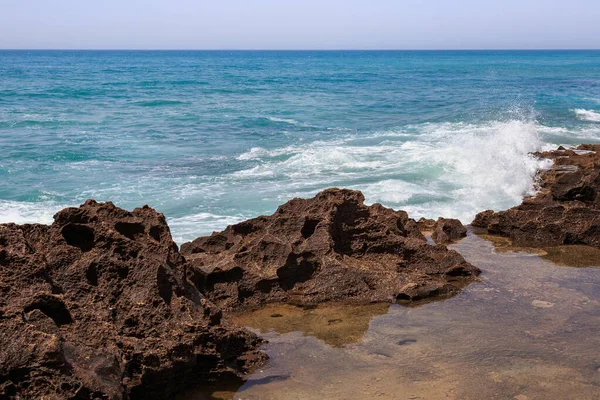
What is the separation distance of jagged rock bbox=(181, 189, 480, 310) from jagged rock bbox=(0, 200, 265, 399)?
1.21m

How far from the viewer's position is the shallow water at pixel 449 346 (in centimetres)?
545

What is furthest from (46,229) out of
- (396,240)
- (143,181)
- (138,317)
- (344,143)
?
(344,143)

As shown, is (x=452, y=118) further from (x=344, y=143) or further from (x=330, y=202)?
(x=330, y=202)

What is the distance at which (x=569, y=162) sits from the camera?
15688mm

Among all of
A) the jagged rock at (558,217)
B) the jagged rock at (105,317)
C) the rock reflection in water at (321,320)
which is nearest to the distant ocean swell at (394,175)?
the jagged rock at (558,217)

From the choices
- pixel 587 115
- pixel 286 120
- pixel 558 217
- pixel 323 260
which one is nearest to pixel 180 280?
pixel 323 260

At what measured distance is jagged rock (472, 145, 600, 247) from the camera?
384 inches

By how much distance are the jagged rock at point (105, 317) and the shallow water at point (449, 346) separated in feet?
1.34

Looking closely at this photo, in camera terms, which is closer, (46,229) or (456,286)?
(46,229)

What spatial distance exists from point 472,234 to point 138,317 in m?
6.54

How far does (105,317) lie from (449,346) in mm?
3154

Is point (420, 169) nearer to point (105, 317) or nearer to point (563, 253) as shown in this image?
point (563, 253)

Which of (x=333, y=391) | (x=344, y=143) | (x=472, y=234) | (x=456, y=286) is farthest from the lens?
(x=344, y=143)

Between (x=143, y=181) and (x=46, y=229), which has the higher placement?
(x=46, y=229)
